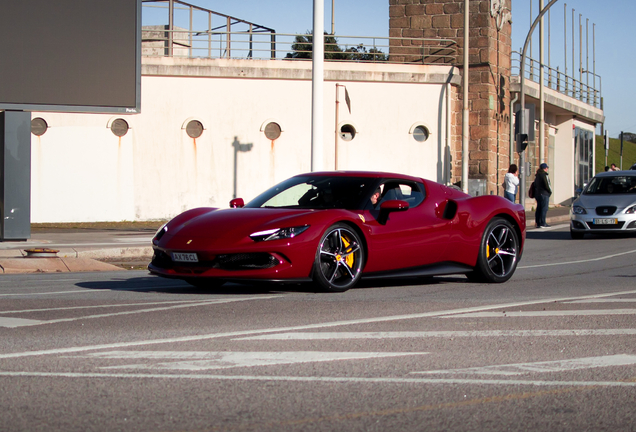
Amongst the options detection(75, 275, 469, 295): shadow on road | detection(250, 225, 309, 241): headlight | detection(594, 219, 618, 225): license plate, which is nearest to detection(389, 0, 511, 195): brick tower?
detection(594, 219, 618, 225): license plate

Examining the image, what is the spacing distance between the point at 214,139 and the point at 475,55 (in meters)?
10.0

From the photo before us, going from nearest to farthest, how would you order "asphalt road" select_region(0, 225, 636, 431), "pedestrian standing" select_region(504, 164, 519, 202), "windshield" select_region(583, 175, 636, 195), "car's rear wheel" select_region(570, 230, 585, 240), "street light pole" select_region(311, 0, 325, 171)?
"asphalt road" select_region(0, 225, 636, 431)
"street light pole" select_region(311, 0, 325, 171)
"car's rear wheel" select_region(570, 230, 585, 240)
"windshield" select_region(583, 175, 636, 195)
"pedestrian standing" select_region(504, 164, 519, 202)

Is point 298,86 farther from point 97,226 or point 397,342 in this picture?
point 397,342

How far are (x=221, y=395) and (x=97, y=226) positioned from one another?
2093 centimetres

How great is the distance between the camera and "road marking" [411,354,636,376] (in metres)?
4.73

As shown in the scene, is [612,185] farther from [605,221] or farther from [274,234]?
[274,234]

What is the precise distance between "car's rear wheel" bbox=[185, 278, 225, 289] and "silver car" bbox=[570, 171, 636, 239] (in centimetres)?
1230

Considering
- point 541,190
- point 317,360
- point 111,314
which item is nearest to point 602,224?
point 541,190

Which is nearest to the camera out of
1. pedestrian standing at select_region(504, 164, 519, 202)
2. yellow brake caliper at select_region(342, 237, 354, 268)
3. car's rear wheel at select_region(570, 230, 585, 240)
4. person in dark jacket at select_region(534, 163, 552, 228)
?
yellow brake caliper at select_region(342, 237, 354, 268)

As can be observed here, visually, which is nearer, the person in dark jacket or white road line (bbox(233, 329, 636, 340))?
white road line (bbox(233, 329, 636, 340))

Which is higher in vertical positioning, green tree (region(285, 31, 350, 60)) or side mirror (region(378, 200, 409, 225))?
green tree (region(285, 31, 350, 60))

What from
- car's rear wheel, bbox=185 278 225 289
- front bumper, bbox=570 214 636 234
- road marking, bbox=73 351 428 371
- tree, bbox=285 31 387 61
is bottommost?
road marking, bbox=73 351 428 371

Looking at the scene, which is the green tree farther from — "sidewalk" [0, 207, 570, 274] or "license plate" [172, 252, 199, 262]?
"license plate" [172, 252, 199, 262]

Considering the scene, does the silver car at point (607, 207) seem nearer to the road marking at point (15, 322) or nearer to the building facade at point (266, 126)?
the building facade at point (266, 126)
